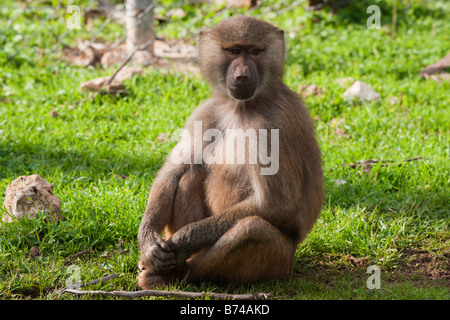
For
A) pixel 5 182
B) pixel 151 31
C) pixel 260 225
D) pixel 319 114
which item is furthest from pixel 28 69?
pixel 260 225

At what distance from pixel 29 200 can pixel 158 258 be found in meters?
1.28

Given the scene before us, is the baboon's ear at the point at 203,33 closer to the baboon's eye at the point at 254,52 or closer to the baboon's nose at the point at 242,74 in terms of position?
→ the baboon's eye at the point at 254,52

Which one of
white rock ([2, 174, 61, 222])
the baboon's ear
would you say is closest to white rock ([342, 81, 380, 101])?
the baboon's ear

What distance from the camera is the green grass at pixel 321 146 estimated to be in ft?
13.6

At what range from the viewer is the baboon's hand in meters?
3.77

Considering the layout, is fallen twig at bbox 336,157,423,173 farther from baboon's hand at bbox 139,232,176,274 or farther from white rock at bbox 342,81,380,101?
baboon's hand at bbox 139,232,176,274

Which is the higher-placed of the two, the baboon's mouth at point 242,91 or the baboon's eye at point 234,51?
the baboon's eye at point 234,51

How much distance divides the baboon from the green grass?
21 cm

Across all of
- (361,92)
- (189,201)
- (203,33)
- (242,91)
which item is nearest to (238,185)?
(189,201)

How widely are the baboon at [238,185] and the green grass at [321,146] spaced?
21 centimetres

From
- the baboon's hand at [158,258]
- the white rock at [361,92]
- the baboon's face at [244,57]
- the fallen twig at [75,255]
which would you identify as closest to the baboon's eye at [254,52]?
the baboon's face at [244,57]

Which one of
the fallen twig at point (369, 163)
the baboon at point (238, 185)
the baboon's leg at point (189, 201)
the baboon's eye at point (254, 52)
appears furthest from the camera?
the fallen twig at point (369, 163)

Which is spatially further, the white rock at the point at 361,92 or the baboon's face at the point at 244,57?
the white rock at the point at 361,92

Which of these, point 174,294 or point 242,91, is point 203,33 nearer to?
point 242,91
